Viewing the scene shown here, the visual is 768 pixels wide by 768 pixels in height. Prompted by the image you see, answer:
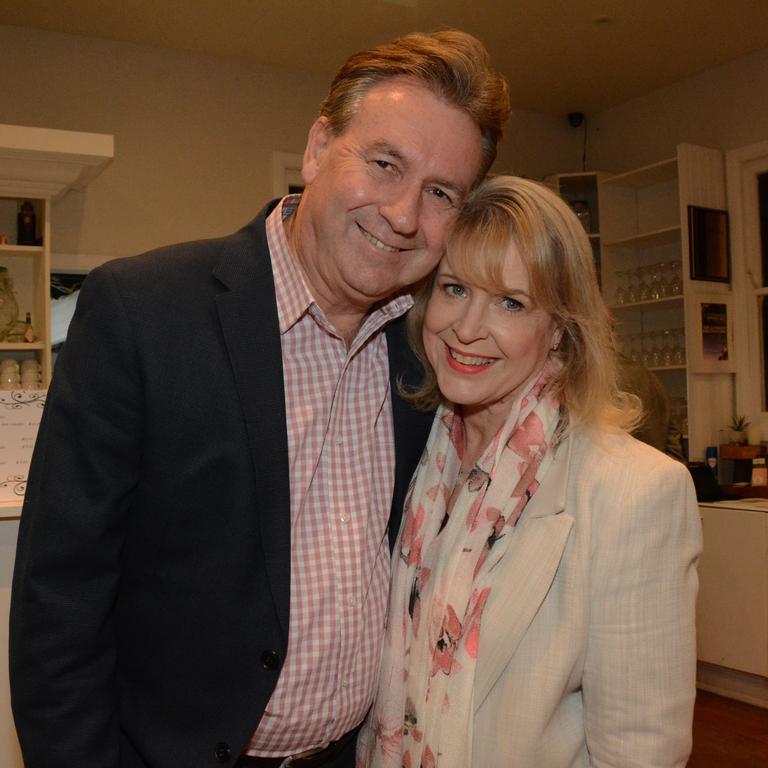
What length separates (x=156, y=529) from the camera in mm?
1365

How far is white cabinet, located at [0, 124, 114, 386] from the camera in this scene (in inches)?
141

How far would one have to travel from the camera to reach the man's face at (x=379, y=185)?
4.90ft

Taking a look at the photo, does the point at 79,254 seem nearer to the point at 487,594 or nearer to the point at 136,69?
the point at 136,69

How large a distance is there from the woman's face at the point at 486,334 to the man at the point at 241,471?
0.33 ft

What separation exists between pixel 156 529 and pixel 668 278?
474 centimetres

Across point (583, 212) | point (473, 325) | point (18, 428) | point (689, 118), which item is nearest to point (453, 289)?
point (473, 325)

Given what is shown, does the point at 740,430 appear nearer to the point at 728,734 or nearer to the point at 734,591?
the point at 734,591

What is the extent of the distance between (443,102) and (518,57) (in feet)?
13.6

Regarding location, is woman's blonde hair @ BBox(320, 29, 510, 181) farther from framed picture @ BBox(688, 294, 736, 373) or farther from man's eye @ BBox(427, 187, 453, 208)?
framed picture @ BBox(688, 294, 736, 373)

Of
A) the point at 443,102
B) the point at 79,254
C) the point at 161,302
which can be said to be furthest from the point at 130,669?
the point at 79,254

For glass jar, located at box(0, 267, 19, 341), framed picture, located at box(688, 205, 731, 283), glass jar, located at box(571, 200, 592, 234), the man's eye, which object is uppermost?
glass jar, located at box(571, 200, 592, 234)

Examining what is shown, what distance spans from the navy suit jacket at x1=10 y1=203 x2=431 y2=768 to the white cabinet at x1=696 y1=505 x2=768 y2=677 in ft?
12.1

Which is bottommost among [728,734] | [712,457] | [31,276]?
[728,734]

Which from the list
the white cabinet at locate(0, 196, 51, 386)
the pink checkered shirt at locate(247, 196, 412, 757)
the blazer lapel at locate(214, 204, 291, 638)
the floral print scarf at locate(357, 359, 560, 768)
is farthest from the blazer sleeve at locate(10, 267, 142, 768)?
the white cabinet at locate(0, 196, 51, 386)
